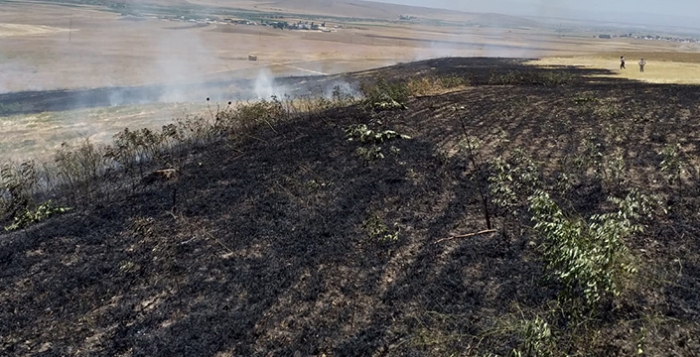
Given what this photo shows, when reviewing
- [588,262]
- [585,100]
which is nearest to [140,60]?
[585,100]

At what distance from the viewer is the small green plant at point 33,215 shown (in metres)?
8.98

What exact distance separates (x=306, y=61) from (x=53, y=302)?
136 feet

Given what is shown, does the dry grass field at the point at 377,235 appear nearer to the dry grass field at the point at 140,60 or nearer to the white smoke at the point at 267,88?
the dry grass field at the point at 140,60

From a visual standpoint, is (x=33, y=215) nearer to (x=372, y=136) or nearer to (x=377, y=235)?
(x=377, y=235)

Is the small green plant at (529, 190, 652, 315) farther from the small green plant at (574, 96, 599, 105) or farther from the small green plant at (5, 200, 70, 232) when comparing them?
the small green plant at (574, 96, 599, 105)

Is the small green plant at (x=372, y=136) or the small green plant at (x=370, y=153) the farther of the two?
the small green plant at (x=372, y=136)

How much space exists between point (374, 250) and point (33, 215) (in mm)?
6459

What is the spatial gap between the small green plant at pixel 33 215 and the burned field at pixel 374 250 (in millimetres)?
263

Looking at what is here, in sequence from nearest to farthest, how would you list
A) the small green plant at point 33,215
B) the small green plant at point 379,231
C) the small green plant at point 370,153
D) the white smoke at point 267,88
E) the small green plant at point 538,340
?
1. the small green plant at point 538,340
2. the small green plant at point 379,231
3. the small green plant at point 33,215
4. the small green plant at point 370,153
5. the white smoke at point 267,88

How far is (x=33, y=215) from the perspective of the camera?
925 cm

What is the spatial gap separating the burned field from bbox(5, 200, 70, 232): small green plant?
26cm

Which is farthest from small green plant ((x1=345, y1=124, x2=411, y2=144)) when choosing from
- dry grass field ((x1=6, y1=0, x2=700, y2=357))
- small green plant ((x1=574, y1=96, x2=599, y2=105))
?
small green plant ((x1=574, y1=96, x2=599, y2=105))

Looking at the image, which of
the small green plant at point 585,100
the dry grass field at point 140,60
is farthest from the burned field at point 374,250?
the dry grass field at point 140,60

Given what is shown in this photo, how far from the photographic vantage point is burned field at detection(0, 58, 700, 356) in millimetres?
5020
